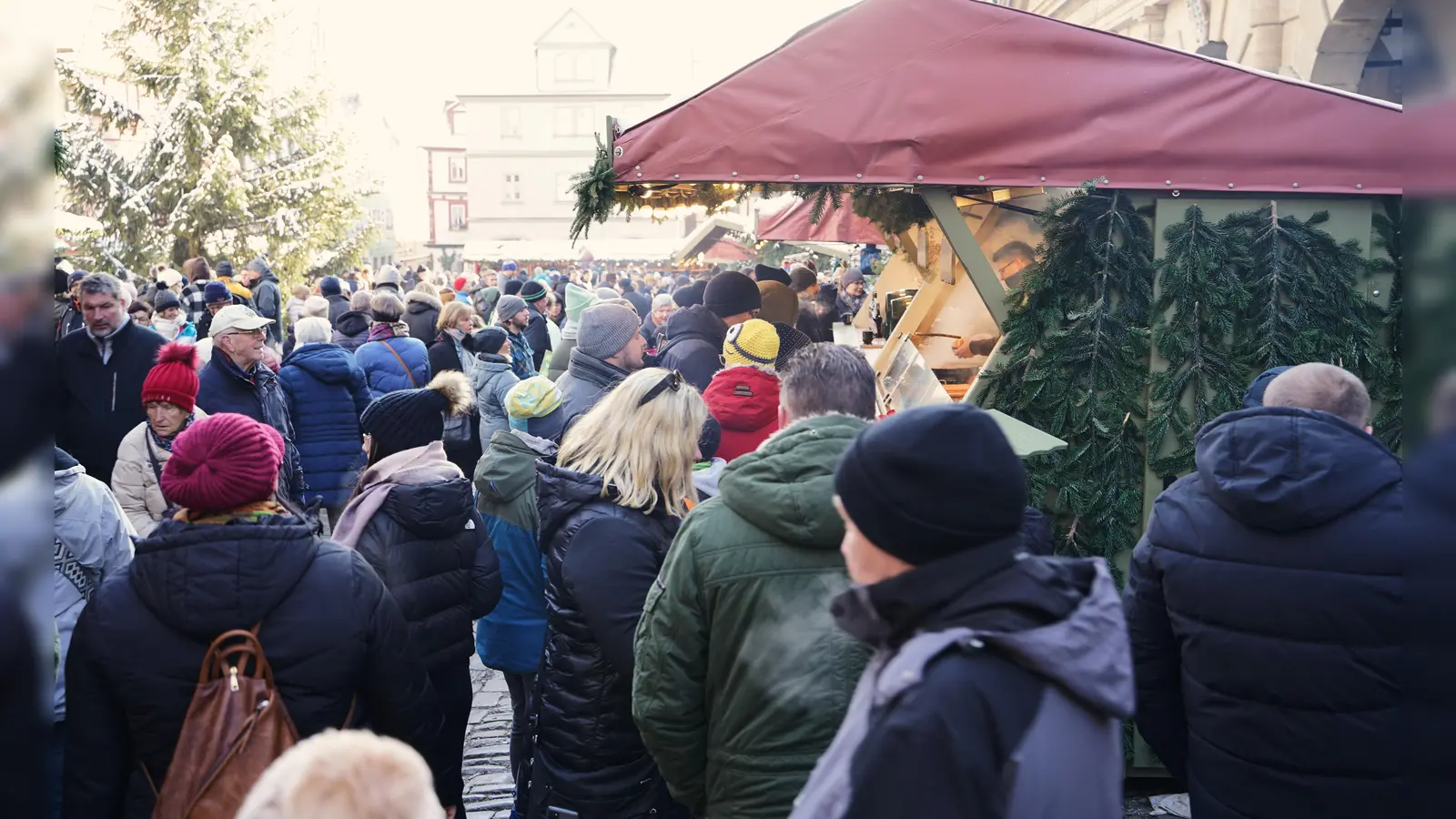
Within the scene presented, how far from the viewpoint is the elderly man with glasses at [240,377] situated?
253 inches

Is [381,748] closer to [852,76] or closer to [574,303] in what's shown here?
[852,76]

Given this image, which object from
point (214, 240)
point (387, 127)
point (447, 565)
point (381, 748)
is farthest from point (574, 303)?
point (387, 127)

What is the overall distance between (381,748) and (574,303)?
9110 millimetres

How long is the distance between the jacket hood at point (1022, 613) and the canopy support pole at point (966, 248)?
3361 millimetres

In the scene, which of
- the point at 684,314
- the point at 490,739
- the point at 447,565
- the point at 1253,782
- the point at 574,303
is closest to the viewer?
the point at 1253,782

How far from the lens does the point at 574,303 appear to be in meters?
10.8

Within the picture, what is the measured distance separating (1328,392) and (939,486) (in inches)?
74.1

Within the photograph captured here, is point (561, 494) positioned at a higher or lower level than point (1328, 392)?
lower

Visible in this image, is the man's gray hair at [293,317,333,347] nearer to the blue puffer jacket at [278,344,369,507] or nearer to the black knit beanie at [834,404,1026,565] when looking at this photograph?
the blue puffer jacket at [278,344,369,507]

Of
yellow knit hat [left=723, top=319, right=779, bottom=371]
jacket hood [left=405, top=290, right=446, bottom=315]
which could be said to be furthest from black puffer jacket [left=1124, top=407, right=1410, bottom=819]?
jacket hood [left=405, top=290, right=446, bottom=315]

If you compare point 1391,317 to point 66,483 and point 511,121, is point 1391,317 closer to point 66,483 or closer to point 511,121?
point 66,483

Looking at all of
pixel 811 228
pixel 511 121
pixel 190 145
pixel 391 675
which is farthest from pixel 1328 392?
pixel 511 121

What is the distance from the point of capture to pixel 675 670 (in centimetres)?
281

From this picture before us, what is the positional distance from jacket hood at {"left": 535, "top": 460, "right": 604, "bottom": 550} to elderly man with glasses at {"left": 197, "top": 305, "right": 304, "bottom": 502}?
11.2 ft
